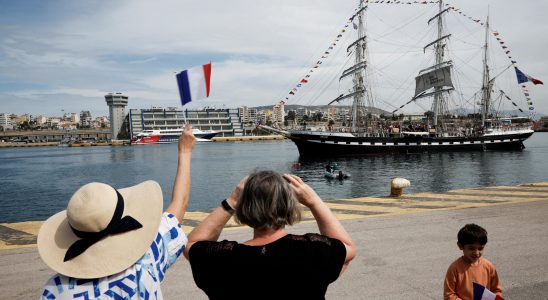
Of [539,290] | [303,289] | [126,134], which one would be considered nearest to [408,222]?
[539,290]

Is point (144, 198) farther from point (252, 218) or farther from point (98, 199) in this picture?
point (252, 218)

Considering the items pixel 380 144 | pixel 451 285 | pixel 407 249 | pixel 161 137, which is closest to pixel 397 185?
pixel 407 249

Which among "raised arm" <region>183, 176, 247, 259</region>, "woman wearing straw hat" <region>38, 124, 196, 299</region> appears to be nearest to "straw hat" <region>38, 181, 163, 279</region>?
"woman wearing straw hat" <region>38, 124, 196, 299</region>

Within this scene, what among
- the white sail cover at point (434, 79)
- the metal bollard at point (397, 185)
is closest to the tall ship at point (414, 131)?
the white sail cover at point (434, 79)

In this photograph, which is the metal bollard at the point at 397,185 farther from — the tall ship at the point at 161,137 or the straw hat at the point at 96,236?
the tall ship at the point at 161,137

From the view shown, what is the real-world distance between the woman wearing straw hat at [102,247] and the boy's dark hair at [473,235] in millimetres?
2232

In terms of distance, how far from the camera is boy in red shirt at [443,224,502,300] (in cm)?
319

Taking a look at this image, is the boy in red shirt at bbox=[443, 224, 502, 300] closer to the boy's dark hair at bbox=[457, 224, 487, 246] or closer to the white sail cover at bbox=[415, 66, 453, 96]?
the boy's dark hair at bbox=[457, 224, 487, 246]

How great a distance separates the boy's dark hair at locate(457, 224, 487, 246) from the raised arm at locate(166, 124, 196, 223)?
2046 mm

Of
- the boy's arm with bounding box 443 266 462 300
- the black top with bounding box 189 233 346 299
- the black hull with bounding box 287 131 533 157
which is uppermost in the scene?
the black top with bounding box 189 233 346 299

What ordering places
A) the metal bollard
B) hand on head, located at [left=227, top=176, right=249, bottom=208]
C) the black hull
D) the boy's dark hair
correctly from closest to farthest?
hand on head, located at [left=227, top=176, right=249, bottom=208] → the boy's dark hair → the metal bollard → the black hull

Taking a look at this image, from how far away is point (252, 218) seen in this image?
1.92 metres

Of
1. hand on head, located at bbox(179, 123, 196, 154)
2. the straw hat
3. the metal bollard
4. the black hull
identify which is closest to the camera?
the straw hat

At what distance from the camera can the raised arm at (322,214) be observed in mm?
2072
